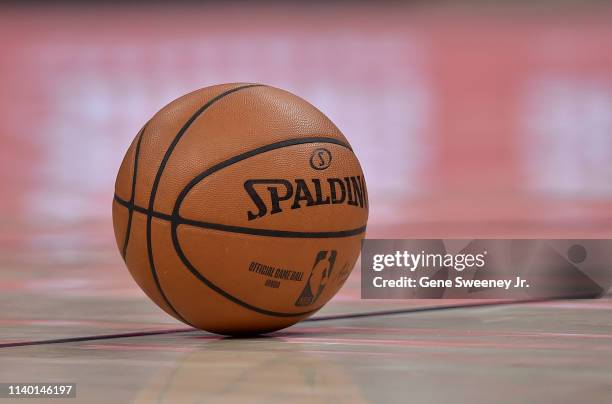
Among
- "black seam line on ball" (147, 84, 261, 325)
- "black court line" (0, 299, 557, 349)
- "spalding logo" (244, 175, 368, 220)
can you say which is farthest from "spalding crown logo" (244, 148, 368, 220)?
"black court line" (0, 299, 557, 349)

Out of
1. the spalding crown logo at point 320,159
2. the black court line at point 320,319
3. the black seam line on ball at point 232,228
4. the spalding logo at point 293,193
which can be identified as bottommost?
the black court line at point 320,319

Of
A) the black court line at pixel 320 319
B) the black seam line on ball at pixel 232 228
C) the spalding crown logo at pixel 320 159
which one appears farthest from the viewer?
the black court line at pixel 320 319

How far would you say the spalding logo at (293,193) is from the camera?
12.4ft

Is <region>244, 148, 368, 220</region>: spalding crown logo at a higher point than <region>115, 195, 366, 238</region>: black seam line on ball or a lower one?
higher

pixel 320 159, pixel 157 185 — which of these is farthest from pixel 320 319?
pixel 157 185

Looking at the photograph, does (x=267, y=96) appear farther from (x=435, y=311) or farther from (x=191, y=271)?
(x=435, y=311)

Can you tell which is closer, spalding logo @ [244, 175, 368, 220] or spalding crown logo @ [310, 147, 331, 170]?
spalding logo @ [244, 175, 368, 220]

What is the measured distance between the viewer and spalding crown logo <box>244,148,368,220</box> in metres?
3.79

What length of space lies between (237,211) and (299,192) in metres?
0.24

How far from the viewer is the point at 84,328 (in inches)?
176

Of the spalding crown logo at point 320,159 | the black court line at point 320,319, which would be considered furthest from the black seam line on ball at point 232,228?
the black court line at point 320,319

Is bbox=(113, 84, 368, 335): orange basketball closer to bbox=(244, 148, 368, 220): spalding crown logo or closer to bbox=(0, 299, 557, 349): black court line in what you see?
bbox=(244, 148, 368, 220): spalding crown logo

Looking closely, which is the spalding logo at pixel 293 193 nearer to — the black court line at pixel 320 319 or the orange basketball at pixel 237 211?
the orange basketball at pixel 237 211

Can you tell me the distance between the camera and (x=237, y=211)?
378 cm
